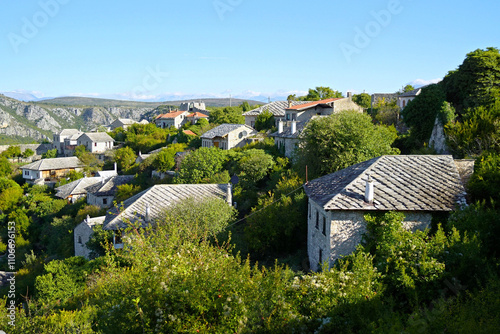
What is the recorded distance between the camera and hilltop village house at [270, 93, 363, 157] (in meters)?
40.4

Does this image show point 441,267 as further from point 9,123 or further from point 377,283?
point 9,123

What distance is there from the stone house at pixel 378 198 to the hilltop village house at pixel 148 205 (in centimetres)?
1048

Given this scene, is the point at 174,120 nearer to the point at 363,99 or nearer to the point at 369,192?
the point at 363,99

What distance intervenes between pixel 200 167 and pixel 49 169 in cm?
4519

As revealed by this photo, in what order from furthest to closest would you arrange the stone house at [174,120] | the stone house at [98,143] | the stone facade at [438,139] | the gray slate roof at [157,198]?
the stone house at [174,120], the stone house at [98,143], the stone facade at [438,139], the gray slate roof at [157,198]

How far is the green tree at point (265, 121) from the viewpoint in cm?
5806

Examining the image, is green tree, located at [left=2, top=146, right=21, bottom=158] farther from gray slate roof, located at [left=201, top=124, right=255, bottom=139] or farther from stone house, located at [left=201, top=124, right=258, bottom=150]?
stone house, located at [left=201, top=124, right=258, bottom=150]

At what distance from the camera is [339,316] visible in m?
9.87

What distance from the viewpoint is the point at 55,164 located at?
243 ft

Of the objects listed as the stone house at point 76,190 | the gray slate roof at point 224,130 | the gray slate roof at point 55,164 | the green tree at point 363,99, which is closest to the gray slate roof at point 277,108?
the gray slate roof at point 224,130

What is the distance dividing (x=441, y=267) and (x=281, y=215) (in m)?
10.8

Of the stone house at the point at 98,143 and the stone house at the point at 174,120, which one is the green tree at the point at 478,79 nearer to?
the stone house at the point at 98,143

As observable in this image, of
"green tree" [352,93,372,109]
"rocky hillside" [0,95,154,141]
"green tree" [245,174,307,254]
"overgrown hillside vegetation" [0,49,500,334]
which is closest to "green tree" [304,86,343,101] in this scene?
"green tree" [352,93,372,109]

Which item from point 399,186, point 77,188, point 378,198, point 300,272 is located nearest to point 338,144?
point 399,186
